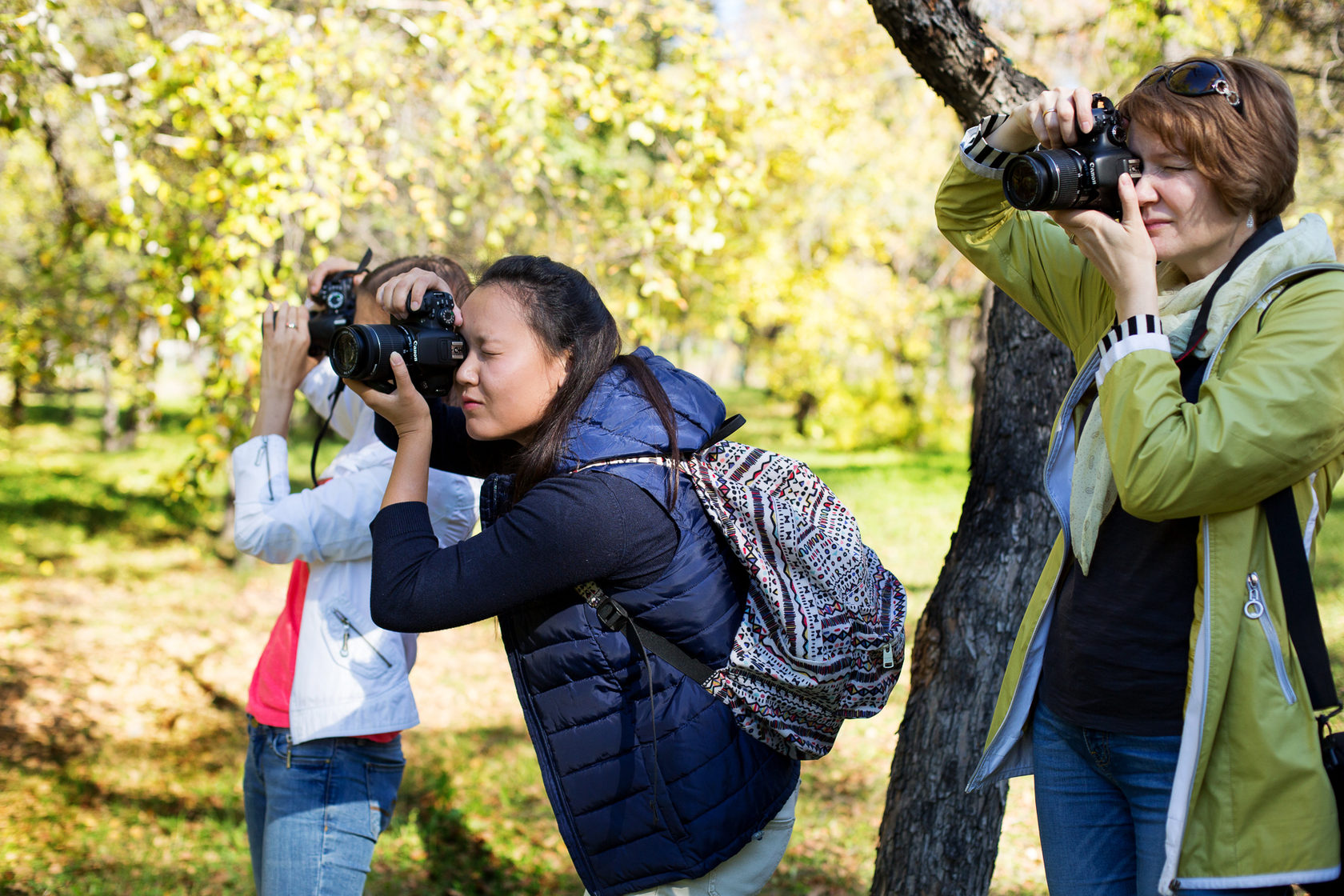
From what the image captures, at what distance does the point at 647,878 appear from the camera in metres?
1.76

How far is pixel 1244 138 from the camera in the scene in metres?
1.53

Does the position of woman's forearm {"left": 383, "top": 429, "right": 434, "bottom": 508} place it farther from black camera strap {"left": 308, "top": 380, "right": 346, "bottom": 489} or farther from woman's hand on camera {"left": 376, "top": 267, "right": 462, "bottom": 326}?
black camera strap {"left": 308, "top": 380, "right": 346, "bottom": 489}

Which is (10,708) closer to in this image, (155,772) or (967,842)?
(155,772)

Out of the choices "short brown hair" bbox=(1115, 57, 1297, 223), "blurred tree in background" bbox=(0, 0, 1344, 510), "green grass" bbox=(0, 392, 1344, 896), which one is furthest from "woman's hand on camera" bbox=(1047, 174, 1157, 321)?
"blurred tree in background" bbox=(0, 0, 1344, 510)

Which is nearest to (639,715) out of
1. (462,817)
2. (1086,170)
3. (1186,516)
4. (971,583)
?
(1186,516)

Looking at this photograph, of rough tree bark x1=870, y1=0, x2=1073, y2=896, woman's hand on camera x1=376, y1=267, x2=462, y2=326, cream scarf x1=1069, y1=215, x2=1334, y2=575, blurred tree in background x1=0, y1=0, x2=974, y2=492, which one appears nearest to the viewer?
cream scarf x1=1069, y1=215, x2=1334, y2=575

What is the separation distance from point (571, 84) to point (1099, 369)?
15.2 feet

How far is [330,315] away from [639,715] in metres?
1.29

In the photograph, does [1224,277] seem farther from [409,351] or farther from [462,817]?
[462,817]

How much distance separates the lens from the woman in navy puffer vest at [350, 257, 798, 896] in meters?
1.67

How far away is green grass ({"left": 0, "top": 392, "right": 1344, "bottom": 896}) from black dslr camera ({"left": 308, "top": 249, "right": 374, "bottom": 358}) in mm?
2319

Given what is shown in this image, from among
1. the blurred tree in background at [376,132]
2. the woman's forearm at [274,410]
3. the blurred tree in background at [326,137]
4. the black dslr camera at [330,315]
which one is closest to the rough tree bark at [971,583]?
the black dslr camera at [330,315]

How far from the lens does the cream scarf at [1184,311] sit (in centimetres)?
151

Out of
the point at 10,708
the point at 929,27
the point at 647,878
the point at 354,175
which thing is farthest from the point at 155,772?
the point at 929,27
